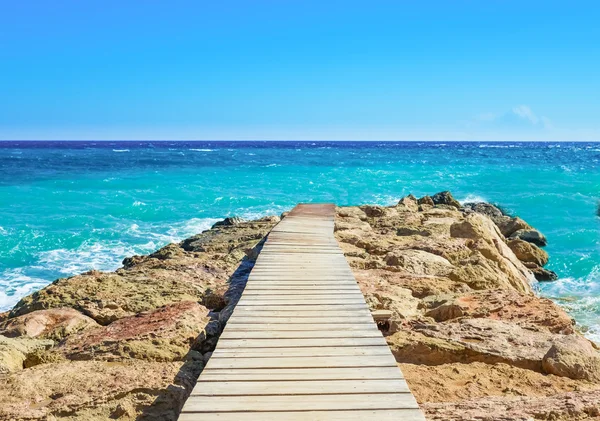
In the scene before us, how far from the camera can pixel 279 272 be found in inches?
314

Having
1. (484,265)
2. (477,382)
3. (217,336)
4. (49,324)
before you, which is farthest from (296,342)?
(484,265)

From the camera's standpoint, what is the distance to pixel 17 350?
572 cm

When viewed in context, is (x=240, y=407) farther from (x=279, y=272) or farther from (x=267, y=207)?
(x=267, y=207)

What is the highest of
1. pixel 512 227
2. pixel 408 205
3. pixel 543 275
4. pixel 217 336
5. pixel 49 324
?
pixel 408 205

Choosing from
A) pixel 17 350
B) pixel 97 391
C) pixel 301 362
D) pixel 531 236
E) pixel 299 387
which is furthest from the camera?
pixel 531 236

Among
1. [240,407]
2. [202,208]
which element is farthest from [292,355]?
[202,208]

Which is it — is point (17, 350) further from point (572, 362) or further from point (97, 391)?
point (572, 362)

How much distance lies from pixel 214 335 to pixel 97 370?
1.36m

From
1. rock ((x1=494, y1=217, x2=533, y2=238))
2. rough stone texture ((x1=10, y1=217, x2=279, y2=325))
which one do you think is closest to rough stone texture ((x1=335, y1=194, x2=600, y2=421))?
rough stone texture ((x1=10, y1=217, x2=279, y2=325))

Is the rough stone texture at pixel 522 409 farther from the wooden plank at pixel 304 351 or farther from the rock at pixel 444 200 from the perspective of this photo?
the rock at pixel 444 200

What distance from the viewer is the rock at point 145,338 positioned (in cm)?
566

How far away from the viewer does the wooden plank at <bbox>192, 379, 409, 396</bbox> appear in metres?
4.09

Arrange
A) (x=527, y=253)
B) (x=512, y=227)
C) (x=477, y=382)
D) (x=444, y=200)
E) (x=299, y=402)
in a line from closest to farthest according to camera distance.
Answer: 1. (x=299, y=402)
2. (x=477, y=382)
3. (x=527, y=253)
4. (x=512, y=227)
5. (x=444, y=200)

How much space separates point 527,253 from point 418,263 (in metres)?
7.72
